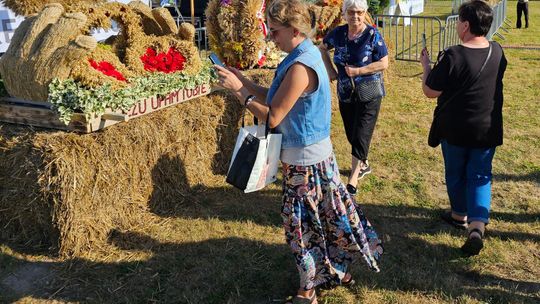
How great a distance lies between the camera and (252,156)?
2709 mm

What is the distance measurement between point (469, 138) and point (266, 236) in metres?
1.74

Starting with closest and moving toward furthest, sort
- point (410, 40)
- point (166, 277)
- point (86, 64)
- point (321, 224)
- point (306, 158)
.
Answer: point (306, 158)
point (321, 224)
point (166, 277)
point (86, 64)
point (410, 40)

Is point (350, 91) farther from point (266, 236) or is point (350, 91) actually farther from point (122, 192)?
point (122, 192)

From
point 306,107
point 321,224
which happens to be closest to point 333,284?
point 321,224

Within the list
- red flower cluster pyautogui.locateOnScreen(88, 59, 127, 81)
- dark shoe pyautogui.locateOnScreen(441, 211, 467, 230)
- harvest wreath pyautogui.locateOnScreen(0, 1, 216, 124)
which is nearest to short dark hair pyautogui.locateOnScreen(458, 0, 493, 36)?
dark shoe pyautogui.locateOnScreen(441, 211, 467, 230)

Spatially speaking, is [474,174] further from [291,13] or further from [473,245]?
[291,13]

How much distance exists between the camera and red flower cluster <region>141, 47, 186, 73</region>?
462cm

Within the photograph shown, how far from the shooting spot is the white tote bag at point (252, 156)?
8.87 ft

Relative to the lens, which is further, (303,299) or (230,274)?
(230,274)

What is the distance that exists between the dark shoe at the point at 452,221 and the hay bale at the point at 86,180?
2381mm

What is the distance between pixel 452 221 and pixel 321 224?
1.68 meters

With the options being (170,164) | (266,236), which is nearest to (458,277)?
(266,236)

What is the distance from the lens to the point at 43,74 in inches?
146

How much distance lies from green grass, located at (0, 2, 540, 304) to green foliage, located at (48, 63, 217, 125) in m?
1.02
